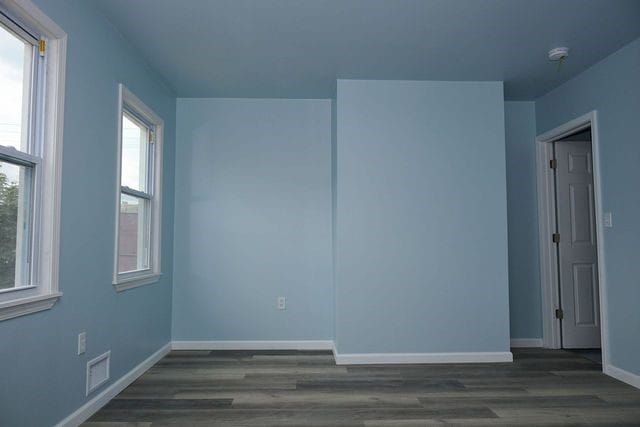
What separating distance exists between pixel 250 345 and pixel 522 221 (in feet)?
9.60

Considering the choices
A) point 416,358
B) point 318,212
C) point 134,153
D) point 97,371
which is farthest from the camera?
point 318,212

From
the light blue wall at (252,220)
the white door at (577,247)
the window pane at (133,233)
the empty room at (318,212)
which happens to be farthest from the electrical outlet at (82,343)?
the white door at (577,247)

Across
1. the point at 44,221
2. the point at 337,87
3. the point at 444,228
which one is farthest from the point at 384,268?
Result: the point at 44,221

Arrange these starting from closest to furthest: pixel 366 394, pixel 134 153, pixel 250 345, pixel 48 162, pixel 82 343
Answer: pixel 48 162
pixel 82 343
pixel 366 394
pixel 134 153
pixel 250 345

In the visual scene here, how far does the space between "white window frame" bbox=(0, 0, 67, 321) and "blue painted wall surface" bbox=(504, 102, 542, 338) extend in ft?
12.6

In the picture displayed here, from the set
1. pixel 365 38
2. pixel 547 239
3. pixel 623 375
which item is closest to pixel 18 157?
pixel 365 38

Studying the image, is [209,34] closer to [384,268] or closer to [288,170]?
[288,170]

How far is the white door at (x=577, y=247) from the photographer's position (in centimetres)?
421

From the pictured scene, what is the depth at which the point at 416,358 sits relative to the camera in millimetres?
3688

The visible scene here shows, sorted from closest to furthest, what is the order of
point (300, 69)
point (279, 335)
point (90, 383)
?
1. point (90, 383)
2. point (300, 69)
3. point (279, 335)

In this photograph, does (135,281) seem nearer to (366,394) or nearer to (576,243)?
(366,394)

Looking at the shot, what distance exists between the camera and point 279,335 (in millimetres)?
4207

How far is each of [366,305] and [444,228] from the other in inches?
37.2

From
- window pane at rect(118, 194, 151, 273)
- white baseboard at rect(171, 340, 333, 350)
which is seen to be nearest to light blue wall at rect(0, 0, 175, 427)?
window pane at rect(118, 194, 151, 273)
